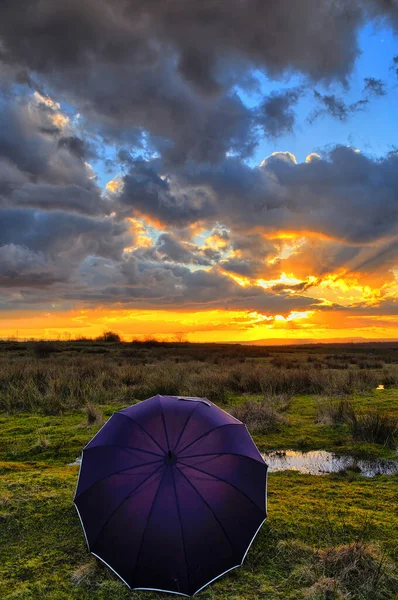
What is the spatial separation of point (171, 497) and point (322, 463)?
5.11 m

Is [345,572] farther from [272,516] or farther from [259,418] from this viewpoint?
[259,418]

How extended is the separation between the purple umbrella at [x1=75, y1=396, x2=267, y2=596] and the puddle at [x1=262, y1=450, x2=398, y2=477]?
362cm

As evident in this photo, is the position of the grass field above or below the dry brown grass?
below

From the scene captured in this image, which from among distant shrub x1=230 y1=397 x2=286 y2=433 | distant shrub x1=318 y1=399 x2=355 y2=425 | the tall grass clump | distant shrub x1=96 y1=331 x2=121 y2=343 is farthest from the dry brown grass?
distant shrub x1=96 y1=331 x2=121 y2=343

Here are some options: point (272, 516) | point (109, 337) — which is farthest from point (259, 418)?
point (109, 337)

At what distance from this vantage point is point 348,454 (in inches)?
335

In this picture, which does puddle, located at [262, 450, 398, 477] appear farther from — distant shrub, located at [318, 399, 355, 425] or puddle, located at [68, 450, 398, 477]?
distant shrub, located at [318, 399, 355, 425]

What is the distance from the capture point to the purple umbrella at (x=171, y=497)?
3.75 meters

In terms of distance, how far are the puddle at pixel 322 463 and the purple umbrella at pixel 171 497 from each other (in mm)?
3616

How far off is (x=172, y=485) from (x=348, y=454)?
584cm

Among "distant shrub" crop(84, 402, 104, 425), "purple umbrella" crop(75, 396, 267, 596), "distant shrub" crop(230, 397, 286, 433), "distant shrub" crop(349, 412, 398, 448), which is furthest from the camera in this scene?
"distant shrub" crop(84, 402, 104, 425)

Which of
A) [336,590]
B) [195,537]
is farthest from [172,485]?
[336,590]

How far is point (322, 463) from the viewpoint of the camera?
8039 mm

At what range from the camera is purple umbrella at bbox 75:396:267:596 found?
375 cm
